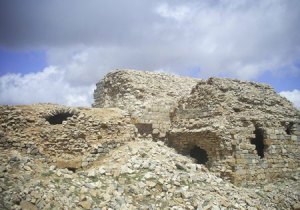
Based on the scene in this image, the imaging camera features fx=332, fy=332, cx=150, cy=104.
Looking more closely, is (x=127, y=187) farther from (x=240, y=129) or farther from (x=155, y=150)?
(x=240, y=129)

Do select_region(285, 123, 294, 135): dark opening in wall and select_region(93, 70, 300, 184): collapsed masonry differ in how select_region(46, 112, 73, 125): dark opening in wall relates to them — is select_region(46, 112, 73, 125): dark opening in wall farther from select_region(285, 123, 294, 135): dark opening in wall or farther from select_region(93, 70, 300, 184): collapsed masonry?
→ select_region(285, 123, 294, 135): dark opening in wall

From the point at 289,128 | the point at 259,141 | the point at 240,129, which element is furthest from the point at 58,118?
the point at 289,128

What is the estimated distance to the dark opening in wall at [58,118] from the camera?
12984 millimetres

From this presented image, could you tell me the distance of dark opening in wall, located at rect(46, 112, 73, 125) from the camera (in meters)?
13.0

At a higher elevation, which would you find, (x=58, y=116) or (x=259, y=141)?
(x=259, y=141)

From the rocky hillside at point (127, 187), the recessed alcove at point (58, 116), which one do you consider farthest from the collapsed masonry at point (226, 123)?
the recessed alcove at point (58, 116)

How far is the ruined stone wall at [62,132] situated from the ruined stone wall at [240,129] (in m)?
2.86

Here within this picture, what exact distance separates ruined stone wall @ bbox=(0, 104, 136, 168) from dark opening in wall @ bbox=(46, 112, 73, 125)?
0.30 feet

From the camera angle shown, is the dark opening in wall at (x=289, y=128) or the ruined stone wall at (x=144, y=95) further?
the ruined stone wall at (x=144, y=95)

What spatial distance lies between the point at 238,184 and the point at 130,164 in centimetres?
445

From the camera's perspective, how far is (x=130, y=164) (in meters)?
11.1

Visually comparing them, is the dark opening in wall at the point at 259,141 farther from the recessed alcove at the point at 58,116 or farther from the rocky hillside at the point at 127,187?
the recessed alcove at the point at 58,116

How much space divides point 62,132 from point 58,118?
1.29m

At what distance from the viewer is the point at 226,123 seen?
13.6 m
